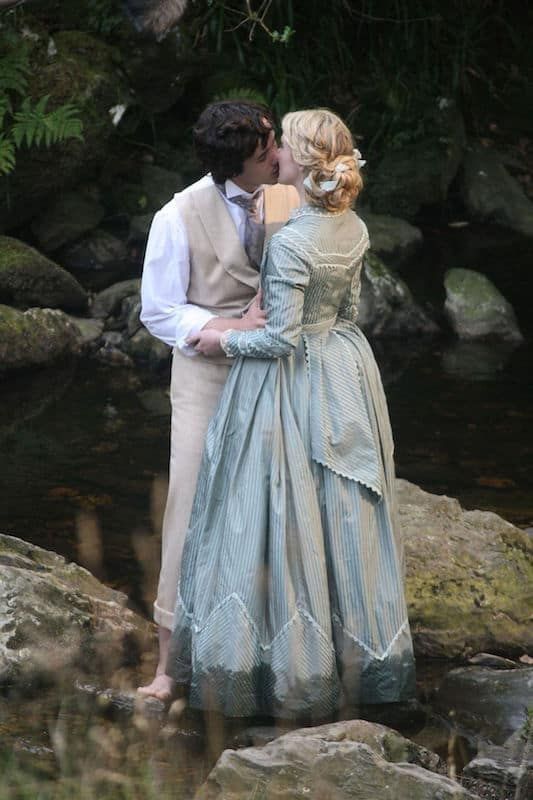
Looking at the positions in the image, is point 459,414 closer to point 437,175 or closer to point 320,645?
point 320,645

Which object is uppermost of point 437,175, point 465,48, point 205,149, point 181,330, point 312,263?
point 205,149

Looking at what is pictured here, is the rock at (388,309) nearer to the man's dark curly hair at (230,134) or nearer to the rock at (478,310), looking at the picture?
the rock at (478,310)

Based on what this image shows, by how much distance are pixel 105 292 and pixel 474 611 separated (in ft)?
15.4

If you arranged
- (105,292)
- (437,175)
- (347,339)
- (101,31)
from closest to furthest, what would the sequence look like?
1. (347,339)
2. (105,292)
3. (101,31)
4. (437,175)

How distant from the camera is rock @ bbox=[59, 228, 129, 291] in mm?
9023

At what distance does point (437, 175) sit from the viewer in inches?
438

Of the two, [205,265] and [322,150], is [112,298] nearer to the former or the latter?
[205,265]

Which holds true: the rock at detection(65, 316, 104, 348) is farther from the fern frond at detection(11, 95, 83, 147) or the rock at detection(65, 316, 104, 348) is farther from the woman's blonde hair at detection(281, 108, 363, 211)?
the woman's blonde hair at detection(281, 108, 363, 211)

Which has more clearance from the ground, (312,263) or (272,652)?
(312,263)

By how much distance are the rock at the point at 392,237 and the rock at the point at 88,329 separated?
270cm

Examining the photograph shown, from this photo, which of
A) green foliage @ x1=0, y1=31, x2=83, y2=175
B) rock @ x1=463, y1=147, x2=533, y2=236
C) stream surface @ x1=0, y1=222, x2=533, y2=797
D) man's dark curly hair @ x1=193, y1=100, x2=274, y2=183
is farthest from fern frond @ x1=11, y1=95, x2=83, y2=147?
man's dark curly hair @ x1=193, y1=100, x2=274, y2=183

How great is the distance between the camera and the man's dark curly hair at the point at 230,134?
11.0 ft

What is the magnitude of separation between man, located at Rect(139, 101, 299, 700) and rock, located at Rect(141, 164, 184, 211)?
21.1 ft

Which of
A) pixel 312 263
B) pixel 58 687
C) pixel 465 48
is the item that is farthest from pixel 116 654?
pixel 465 48
